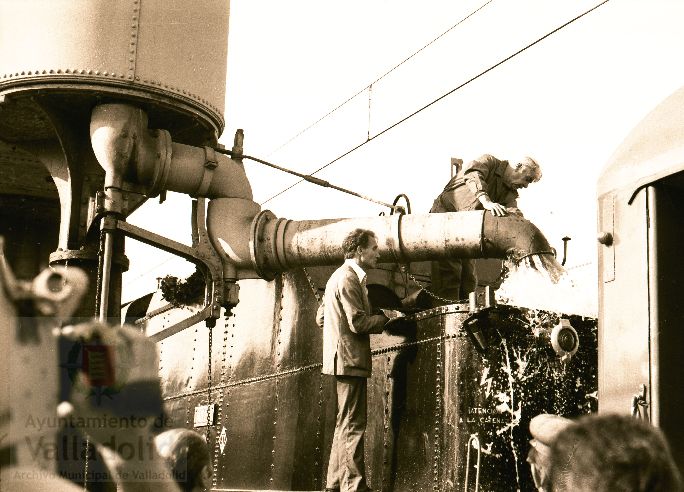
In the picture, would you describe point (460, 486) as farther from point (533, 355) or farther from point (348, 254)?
point (348, 254)

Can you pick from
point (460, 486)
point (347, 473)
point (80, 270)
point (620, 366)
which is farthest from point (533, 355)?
point (80, 270)

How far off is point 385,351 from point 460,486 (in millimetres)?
1353

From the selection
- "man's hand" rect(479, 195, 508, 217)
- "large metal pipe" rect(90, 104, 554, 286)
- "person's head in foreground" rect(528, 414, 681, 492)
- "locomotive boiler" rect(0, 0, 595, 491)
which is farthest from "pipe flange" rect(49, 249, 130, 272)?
"person's head in foreground" rect(528, 414, 681, 492)

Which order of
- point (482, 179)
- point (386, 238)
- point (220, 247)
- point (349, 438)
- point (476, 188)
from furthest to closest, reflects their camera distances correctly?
point (220, 247)
point (386, 238)
point (482, 179)
point (476, 188)
point (349, 438)

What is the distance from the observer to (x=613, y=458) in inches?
73.9

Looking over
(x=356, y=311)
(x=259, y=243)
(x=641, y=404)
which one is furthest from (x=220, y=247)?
(x=641, y=404)

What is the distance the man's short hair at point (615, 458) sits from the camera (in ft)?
6.14

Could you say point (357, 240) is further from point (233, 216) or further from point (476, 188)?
point (233, 216)

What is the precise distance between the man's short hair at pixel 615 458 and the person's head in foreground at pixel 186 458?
1273 millimetres

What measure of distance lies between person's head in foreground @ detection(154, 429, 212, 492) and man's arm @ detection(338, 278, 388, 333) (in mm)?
3910

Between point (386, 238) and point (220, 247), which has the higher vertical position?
point (220, 247)

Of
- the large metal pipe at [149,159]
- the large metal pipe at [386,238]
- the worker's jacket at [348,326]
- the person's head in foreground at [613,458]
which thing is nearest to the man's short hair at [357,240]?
the worker's jacket at [348,326]

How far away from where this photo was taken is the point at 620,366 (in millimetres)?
4246

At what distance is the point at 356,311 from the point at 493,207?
5.74ft
